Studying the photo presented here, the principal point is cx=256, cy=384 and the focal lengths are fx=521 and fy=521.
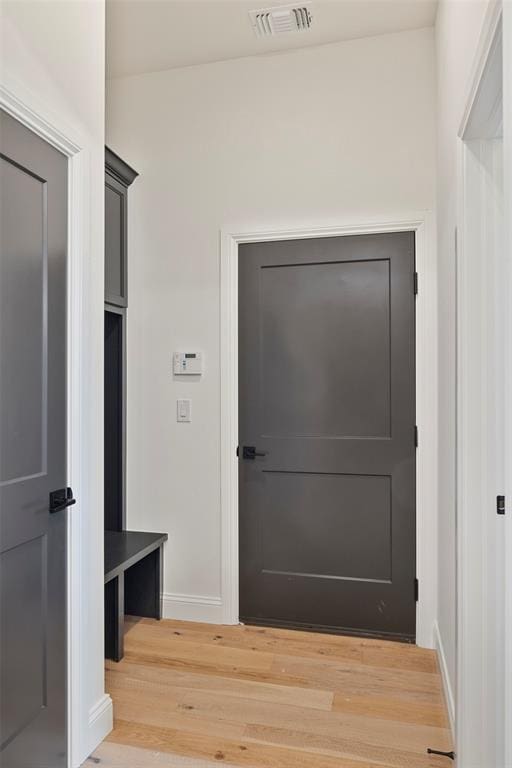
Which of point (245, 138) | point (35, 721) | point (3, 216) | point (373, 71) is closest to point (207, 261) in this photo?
point (245, 138)

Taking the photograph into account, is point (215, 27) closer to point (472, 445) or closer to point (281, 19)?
point (281, 19)

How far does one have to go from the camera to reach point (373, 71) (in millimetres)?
2799

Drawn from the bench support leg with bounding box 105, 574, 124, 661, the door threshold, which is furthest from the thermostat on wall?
the door threshold

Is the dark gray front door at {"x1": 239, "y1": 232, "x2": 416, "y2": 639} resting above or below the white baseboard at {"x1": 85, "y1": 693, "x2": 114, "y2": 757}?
above

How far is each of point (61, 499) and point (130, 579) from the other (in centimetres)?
155

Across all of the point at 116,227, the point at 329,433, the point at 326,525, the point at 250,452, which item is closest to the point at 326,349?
the point at 329,433

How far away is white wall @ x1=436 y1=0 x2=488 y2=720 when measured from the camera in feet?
6.29

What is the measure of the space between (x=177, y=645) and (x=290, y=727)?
868 mm

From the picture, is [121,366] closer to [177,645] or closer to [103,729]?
[177,645]

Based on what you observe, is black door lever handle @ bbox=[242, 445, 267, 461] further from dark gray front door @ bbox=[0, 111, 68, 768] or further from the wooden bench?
dark gray front door @ bbox=[0, 111, 68, 768]

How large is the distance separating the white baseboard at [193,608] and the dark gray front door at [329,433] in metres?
0.17

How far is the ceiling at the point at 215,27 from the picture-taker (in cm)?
254

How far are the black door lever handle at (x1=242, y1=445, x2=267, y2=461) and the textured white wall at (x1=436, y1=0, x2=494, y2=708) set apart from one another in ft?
3.17

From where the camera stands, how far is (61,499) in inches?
69.4
